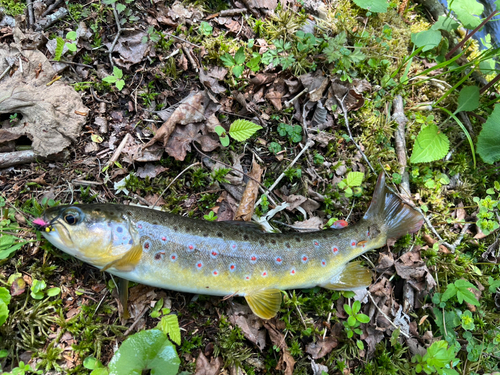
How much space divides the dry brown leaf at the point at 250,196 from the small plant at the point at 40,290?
2.03m

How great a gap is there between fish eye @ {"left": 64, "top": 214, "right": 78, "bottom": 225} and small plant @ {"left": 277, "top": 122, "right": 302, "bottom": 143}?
2501mm

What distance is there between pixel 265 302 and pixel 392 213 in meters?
1.88

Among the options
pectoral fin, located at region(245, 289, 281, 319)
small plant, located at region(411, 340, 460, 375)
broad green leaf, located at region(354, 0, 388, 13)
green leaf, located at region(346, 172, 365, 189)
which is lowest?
small plant, located at region(411, 340, 460, 375)

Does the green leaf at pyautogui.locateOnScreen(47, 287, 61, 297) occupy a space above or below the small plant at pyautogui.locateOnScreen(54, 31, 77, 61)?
below

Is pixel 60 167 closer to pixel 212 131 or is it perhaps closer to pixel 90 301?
pixel 90 301

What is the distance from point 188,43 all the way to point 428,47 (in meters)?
3.28

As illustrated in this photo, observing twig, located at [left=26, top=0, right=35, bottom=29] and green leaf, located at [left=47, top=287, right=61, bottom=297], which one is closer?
green leaf, located at [left=47, top=287, right=61, bottom=297]

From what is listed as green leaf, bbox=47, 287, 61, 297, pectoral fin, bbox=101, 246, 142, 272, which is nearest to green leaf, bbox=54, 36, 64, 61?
pectoral fin, bbox=101, 246, 142, 272

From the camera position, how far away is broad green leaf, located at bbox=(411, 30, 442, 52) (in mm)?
4195

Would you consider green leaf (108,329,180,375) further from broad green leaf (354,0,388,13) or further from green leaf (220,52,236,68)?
broad green leaf (354,0,388,13)

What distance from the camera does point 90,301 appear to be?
3.23 meters

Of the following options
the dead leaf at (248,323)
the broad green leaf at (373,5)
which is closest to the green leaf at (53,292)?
the dead leaf at (248,323)

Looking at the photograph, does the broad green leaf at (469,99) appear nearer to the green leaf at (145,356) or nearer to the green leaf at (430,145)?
the green leaf at (430,145)

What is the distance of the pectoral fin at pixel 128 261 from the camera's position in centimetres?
298
